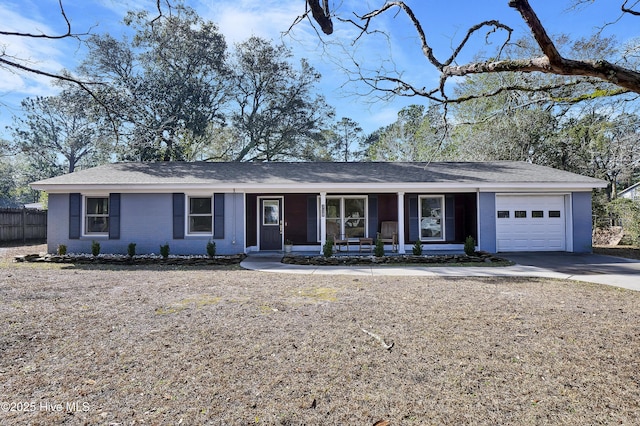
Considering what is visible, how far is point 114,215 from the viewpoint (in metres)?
11.8

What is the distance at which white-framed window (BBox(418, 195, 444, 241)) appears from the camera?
1308 centimetres

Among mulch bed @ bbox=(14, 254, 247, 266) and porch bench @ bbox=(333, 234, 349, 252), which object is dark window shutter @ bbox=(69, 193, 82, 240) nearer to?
mulch bed @ bbox=(14, 254, 247, 266)

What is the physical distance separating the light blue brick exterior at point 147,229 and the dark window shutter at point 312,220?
8.09 ft

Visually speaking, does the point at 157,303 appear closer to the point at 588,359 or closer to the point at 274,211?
the point at 588,359

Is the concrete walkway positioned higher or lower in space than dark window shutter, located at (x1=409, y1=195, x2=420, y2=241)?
lower

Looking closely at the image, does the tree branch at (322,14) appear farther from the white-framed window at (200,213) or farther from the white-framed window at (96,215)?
the white-framed window at (96,215)

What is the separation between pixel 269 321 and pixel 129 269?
6.49 metres

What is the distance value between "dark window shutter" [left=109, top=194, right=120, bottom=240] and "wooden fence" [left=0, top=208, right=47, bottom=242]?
9167 mm

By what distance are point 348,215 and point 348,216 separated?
0.04 meters

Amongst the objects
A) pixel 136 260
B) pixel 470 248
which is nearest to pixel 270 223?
pixel 136 260

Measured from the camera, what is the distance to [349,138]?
3909 centimetres

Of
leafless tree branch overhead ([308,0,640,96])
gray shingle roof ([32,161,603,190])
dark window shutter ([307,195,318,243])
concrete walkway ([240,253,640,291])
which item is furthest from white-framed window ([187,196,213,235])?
leafless tree branch overhead ([308,0,640,96])

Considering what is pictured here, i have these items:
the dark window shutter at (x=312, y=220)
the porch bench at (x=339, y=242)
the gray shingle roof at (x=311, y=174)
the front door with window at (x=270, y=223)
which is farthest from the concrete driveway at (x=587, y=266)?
the front door with window at (x=270, y=223)

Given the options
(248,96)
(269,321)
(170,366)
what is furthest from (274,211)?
(248,96)
